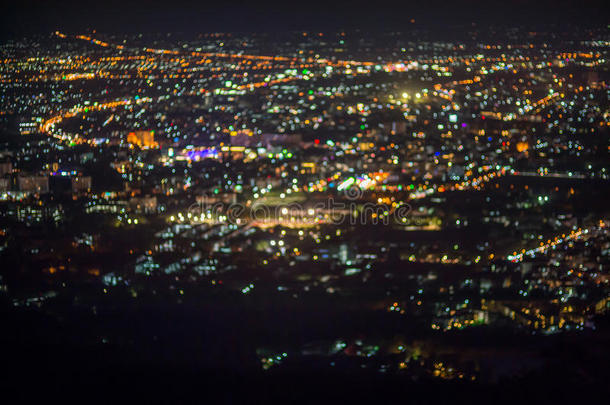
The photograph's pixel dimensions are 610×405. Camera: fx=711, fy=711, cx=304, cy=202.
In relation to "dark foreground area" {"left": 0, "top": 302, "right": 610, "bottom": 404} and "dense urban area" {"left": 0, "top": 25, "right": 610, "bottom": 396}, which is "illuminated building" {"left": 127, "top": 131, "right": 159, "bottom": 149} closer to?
"dense urban area" {"left": 0, "top": 25, "right": 610, "bottom": 396}

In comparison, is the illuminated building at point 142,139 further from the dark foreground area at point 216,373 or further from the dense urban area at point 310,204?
the dark foreground area at point 216,373

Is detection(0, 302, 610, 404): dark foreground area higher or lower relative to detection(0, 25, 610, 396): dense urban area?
lower

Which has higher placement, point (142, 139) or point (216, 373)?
point (142, 139)

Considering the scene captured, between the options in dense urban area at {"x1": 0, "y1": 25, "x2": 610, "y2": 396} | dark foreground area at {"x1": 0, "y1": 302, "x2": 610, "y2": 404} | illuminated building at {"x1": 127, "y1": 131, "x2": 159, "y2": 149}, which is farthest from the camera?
illuminated building at {"x1": 127, "y1": 131, "x2": 159, "y2": 149}

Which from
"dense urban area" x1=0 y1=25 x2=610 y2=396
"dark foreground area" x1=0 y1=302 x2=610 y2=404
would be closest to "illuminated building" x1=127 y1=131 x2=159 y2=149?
"dense urban area" x1=0 y1=25 x2=610 y2=396

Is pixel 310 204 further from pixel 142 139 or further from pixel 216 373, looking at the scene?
pixel 216 373

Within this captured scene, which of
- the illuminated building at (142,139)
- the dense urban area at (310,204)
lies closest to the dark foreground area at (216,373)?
the dense urban area at (310,204)

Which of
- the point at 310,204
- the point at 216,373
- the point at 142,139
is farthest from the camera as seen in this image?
the point at 142,139

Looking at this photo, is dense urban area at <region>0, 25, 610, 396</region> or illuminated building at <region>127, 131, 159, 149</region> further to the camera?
illuminated building at <region>127, 131, 159, 149</region>

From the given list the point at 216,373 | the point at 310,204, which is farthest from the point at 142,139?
the point at 216,373

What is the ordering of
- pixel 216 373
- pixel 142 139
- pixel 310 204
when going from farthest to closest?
1. pixel 142 139
2. pixel 310 204
3. pixel 216 373

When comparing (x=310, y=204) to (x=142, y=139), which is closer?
(x=310, y=204)
